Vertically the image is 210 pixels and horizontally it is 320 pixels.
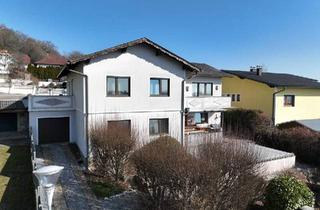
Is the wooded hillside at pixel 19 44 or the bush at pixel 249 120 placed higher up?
the wooded hillside at pixel 19 44

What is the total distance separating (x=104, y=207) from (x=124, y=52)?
10574 mm

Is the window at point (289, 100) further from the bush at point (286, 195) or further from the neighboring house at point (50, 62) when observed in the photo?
the neighboring house at point (50, 62)

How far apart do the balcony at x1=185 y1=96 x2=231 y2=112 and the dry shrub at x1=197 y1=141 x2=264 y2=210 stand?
49.4ft

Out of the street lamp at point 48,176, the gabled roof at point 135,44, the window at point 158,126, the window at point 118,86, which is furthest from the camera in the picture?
the window at point 158,126

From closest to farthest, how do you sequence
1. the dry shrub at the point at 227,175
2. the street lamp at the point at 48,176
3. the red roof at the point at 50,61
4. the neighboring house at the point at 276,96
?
the street lamp at the point at 48,176, the dry shrub at the point at 227,175, the neighboring house at the point at 276,96, the red roof at the point at 50,61

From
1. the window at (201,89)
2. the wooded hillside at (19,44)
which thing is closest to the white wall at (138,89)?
the window at (201,89)

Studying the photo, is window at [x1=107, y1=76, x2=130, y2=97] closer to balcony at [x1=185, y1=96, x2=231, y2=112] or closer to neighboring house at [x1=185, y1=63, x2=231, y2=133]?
neighboring house at [x1=185, y1=63, x2=231, y2=133]

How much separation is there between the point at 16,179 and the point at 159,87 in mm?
10964

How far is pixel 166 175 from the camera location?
7535mm

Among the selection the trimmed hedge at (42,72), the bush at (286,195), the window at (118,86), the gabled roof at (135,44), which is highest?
the trimmed hedge at (42,72)

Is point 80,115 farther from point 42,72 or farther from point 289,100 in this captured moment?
point 42,72

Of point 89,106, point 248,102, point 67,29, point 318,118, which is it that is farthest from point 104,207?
point 318,118

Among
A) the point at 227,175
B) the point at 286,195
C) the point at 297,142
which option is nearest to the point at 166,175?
the point at 227,175

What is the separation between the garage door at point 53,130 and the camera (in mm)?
19812
